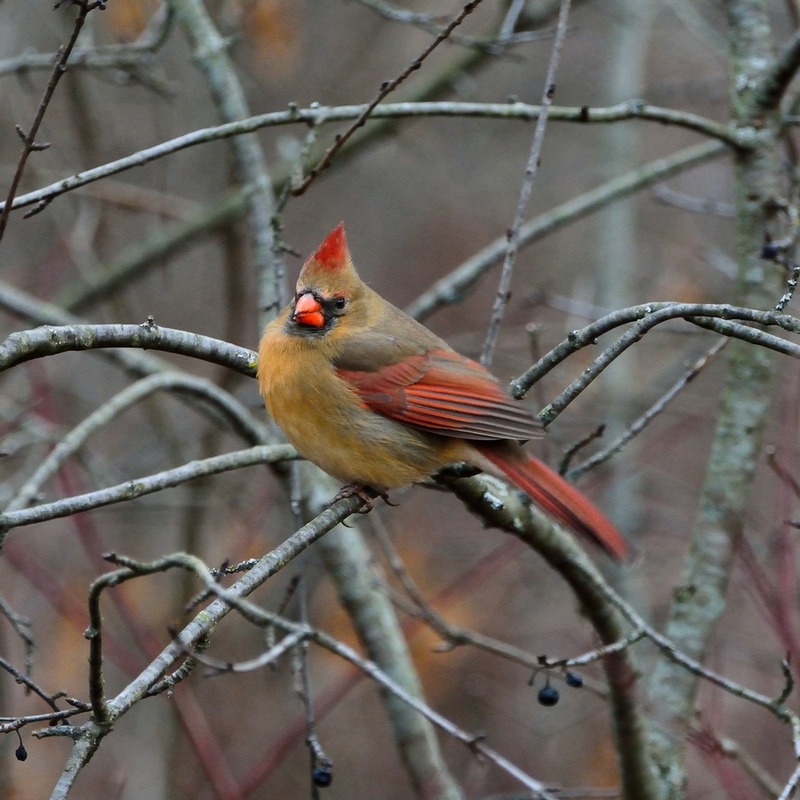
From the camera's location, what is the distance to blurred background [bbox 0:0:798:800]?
18.4ft

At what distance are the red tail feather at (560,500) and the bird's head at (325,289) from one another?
739mm

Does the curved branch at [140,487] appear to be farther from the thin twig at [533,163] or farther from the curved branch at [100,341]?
the thin twig at [533,163]

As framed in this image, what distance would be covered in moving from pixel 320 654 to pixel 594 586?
4.46 metres

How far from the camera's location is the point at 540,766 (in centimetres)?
748

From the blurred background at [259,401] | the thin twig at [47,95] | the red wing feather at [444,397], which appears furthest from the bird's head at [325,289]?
the blurred background at [259,401]

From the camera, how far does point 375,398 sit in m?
3.66

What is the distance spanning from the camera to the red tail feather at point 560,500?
3.09 m

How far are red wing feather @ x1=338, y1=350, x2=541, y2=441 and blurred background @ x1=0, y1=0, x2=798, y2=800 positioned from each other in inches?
51.7

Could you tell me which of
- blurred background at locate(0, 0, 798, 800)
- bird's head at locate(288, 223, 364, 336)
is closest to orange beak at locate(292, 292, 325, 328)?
bird's head at locate(288, 223, 364, 336)

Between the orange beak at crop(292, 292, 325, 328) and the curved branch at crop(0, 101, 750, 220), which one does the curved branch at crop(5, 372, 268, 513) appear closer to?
the orange beak at crop(292, 292, 325, 328)

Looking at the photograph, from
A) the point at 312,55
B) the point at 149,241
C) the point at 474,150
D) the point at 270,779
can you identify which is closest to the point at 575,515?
the point at 149,241

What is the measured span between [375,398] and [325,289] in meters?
0.43

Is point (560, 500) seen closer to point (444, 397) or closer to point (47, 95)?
point (444, 397)

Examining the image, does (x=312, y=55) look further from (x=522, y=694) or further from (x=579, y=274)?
(x=522, y=694)
